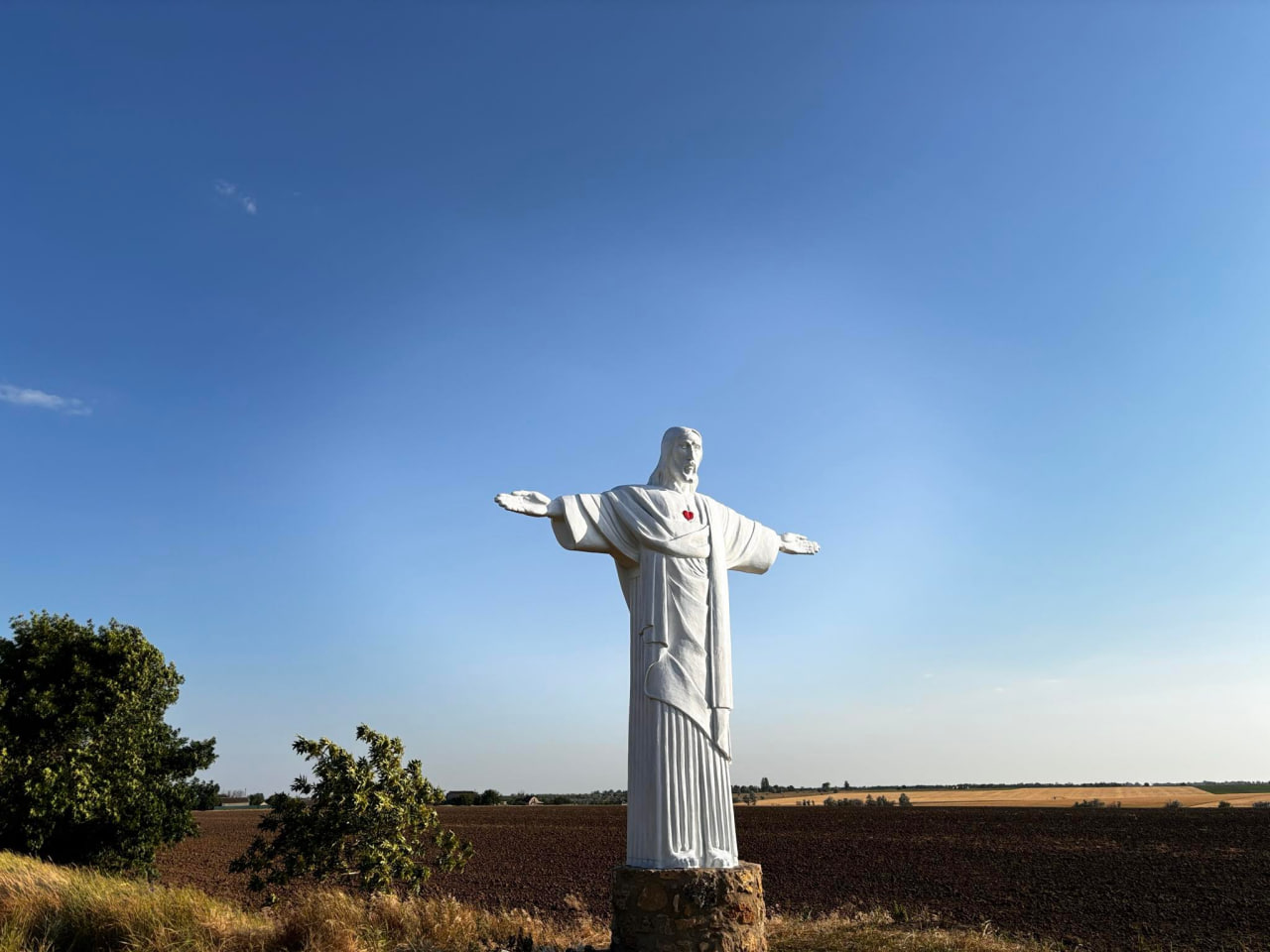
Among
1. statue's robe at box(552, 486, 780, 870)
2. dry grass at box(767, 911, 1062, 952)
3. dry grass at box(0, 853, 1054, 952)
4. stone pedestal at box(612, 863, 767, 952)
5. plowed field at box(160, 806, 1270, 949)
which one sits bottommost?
plowed field at box(160, 806, 1270, 949)

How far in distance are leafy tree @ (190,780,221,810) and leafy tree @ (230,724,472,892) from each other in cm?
893

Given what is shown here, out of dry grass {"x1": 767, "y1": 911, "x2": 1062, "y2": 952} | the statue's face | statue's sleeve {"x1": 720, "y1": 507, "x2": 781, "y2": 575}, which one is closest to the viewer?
the statue's face

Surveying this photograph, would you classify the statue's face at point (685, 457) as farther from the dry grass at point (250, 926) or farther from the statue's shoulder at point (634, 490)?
the dry grass at point (250, 926)

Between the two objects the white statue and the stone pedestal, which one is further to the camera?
the white statue

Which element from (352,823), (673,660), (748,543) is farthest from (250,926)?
(748,543)

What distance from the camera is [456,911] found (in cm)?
898

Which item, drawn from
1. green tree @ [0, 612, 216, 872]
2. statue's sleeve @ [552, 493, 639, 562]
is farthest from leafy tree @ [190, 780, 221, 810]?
statue's sleeve @ [552, 493, 639, 562]

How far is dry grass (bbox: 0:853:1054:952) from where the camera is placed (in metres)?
7.60

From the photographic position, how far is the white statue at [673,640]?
6992 millimetres

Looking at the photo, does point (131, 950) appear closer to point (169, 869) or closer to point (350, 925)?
point (350, 925)

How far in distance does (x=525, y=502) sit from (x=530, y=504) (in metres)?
0.05

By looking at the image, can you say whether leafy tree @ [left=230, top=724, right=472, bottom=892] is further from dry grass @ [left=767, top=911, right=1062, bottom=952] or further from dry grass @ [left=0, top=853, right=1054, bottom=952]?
dry grass @ [left=767, top=911, right=1062, bottom=952]

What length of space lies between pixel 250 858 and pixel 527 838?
24867 millimetres

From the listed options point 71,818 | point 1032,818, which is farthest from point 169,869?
point 1032,818
